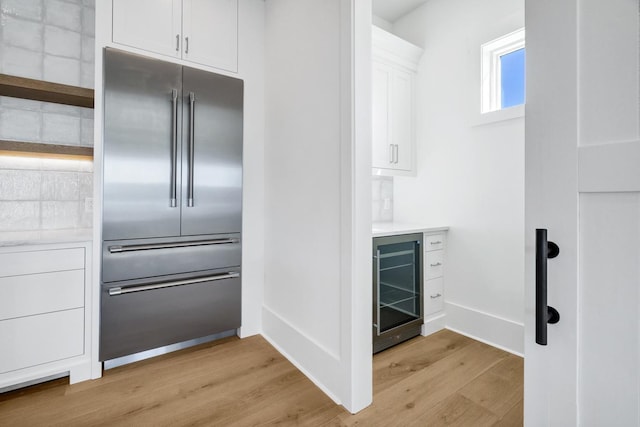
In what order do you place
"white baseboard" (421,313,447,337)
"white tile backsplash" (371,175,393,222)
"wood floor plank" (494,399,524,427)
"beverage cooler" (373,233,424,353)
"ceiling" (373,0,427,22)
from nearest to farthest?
"wood floor plank" (494,399,524,427) < "beverage cooler" (373,233,424,353) < "white baseboard" (421,313,447,337) < "ceiling" (373,0,427,22) < "white tile backsplash" (371,175,393,222)

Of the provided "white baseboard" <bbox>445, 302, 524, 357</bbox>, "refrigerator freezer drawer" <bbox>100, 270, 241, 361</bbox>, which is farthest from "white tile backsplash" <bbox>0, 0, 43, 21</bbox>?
"white baseboard" <bbox>445, 302, 524, 357</bbox>

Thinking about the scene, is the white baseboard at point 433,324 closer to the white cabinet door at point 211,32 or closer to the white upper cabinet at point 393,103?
the white upper cabinet at point 393,103

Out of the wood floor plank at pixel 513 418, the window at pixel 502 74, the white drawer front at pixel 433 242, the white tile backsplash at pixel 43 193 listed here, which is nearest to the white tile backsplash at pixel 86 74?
the white tile backsplash at pixel 43 193

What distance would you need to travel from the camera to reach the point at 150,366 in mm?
2082

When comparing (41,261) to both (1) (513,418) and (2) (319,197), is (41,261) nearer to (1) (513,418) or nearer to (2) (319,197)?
(2) (319,197)

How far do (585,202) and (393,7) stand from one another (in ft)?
10.3

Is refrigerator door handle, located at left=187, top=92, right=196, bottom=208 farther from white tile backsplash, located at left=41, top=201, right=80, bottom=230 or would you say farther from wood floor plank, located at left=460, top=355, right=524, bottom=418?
wood floor plank, located at left=460, top=355, right=524, bottom=418

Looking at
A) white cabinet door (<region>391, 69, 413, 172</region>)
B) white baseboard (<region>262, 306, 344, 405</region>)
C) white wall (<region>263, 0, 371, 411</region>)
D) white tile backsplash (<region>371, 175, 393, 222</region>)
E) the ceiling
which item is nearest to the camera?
white wall (<region>263, 0, 371, 411</region>)

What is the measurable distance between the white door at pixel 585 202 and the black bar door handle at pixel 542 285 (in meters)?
0.02

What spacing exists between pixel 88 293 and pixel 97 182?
71cm

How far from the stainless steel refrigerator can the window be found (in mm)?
2035

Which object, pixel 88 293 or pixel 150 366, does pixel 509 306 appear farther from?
pixel 88 293

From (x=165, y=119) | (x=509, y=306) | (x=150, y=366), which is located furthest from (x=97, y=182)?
(x=509, y=306)

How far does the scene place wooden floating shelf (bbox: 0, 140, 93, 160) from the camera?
190cm
